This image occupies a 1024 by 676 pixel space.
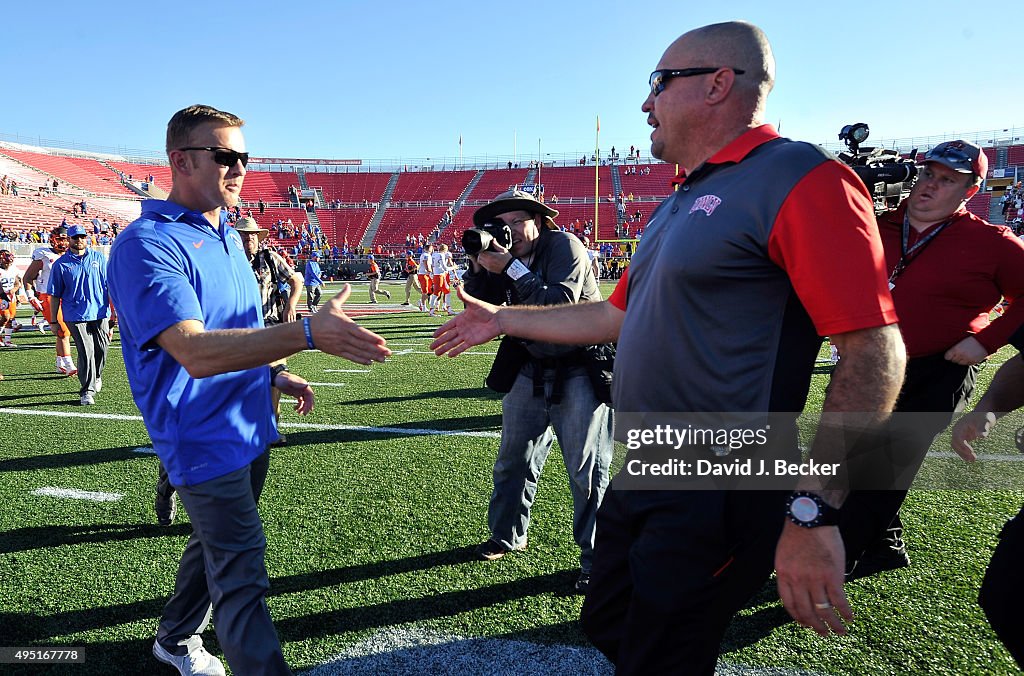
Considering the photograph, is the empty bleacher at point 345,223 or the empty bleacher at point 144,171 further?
the empty bleacher at point 144,171

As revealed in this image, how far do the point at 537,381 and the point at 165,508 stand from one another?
8.28 ft

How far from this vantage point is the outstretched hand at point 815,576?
4.90ft

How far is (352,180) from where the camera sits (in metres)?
67.3

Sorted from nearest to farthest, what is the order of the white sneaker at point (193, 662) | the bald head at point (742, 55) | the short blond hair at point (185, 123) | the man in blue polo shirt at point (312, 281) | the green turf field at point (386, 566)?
1. the bald head at point (742, 55)
2. the short blond hair at point (185, 123)
3. the white sneaker at point (193, 662)
4. the green turf field at point (386, 566)
5. the man in blue polo shirt at point (312, 281)

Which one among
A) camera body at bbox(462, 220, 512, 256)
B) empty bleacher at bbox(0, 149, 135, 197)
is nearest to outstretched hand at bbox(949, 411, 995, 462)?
camera body at bbox(462, 220, 512, 256)

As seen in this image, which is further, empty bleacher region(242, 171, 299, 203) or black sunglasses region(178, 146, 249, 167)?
empty bleacher region(242, 171, 299, 203)

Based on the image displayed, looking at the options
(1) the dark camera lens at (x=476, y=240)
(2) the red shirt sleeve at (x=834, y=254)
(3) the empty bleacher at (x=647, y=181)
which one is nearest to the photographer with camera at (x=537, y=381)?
(1) the dark camera lens at (x=476, y=240)

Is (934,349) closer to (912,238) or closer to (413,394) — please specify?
(912,238)

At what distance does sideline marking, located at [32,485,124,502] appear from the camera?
456cm

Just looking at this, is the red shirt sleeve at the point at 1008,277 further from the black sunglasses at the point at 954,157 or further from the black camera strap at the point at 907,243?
the black sunglasses at the point at 954,157

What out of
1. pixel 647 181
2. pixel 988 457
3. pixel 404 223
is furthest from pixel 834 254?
pixel 647 181

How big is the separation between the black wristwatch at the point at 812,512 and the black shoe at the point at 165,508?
12.5 feet

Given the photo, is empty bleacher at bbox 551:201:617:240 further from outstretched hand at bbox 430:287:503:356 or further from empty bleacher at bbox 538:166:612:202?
outstretched hand at bbox 430:287:503:356

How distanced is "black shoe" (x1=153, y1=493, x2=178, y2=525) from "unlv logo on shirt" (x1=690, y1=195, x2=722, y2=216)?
3746 mm
